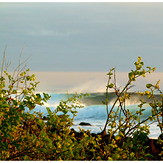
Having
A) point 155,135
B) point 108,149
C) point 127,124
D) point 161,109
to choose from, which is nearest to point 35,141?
point 108,149

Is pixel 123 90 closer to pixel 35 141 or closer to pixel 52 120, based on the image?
pixel 52 120

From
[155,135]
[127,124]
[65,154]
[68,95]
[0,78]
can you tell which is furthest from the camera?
[155,135]

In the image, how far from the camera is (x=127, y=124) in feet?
9.05

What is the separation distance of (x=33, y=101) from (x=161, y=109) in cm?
137

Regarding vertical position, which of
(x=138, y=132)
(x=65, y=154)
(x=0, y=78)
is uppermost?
(x=0, y=78)

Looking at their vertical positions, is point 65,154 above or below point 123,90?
below

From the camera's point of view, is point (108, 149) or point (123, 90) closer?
point (108, 149)

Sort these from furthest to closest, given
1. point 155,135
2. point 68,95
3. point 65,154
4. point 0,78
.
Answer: point 155,135 < point 68,95 < point 0,78 < point 65,154

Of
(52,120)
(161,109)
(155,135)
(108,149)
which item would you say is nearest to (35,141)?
(52,120)

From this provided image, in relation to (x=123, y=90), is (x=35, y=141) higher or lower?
lower

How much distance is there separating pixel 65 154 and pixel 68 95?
4.21 ft

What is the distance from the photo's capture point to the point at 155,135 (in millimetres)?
4605

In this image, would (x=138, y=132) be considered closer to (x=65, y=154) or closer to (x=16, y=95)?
(x=65, y=154)

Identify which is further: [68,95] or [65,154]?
[68,95]
